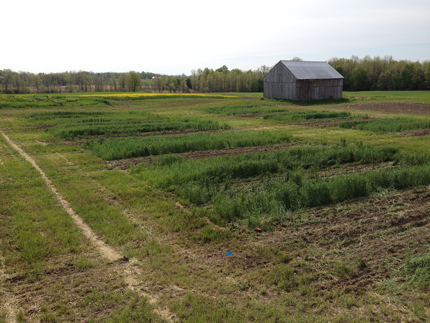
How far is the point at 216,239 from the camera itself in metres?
7.50

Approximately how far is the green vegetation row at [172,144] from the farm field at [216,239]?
1.12 meters

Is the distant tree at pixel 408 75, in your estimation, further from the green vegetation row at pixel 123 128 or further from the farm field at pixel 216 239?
the farm field at pixel 216 239

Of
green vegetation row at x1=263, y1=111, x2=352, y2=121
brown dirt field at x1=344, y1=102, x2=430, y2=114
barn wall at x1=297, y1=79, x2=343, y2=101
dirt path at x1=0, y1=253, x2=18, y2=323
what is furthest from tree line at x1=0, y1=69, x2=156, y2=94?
dirt path at x1=0, y1=253, x2=18, y2=323

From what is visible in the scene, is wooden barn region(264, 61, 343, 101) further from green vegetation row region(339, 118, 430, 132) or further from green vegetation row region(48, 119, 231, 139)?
green vegetation row region(48, 119, 231, 139)

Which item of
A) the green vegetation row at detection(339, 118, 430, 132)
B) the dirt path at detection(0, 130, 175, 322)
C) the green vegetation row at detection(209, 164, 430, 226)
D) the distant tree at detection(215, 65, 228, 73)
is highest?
the distant tree at detection(215, 65, 228, 73)

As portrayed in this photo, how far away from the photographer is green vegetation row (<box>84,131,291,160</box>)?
16.1 metres

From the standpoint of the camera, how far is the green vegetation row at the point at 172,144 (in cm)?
1611

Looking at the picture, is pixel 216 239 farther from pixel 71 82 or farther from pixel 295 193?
pixel 71 82

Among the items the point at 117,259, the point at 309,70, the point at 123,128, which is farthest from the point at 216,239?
the point at 309,70

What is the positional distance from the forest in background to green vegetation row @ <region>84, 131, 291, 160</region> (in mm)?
80575

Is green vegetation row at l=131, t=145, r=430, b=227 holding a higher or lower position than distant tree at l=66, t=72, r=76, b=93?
lower

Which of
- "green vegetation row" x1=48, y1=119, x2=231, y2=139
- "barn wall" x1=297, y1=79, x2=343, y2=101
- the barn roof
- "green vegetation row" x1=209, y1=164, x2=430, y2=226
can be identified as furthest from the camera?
the barn roof

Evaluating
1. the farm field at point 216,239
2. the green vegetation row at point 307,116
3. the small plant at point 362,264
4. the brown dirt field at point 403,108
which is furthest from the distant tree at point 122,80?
the small plant at point 362,264

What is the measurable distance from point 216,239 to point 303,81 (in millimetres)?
47553
